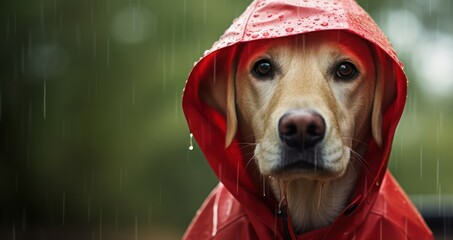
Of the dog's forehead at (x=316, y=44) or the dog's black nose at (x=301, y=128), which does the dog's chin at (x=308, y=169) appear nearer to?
the dog's black nose at (x=301, y=128)

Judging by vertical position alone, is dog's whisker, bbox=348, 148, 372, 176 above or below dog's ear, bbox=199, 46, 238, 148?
below

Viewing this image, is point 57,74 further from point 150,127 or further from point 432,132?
point 432,132

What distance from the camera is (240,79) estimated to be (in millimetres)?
3785

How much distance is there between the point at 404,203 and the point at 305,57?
3.44 ft

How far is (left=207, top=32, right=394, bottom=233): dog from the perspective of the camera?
3223mm

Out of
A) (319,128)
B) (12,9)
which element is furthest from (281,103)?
(12,9)

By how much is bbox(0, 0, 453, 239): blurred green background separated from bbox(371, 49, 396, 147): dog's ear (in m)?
5.55

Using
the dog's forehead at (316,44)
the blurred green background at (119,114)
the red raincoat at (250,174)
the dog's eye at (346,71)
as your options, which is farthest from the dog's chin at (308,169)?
the blurred green background at (119,114)

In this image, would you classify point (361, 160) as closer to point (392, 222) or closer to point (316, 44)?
point (392, 222)

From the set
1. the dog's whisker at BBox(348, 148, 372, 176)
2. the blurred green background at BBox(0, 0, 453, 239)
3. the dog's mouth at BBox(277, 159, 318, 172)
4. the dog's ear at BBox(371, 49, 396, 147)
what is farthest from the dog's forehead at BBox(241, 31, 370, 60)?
the blurred green background at BBox(0, 0, 453, 239)

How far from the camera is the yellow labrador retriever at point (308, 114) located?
3.22 meters

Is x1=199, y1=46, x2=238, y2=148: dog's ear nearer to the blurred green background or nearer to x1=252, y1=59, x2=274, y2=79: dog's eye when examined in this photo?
x1=252, y1=59, x2=274, y2=79: dog's eye

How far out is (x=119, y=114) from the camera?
31.8ft

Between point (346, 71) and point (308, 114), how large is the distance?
56 centimetres
